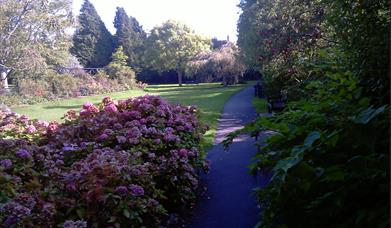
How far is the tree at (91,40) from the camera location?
48188mm

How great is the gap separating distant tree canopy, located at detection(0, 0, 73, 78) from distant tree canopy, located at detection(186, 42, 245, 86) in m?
14.3

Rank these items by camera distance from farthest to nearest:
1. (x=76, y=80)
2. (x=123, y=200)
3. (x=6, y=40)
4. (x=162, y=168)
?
(x=76, y=80)
(x=6, y=40)
(x=162, y=168)
(x=123, y=200)

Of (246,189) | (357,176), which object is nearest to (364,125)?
(357,176)

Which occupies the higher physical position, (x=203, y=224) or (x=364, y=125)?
(x=364, y=125)

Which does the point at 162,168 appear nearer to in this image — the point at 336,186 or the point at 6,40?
the point at 336,186

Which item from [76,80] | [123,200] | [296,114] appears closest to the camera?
[296,114]

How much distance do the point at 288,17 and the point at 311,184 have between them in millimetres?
7927

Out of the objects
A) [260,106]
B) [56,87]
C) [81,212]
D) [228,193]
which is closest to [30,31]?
[56,87]

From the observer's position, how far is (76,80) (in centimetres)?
2705

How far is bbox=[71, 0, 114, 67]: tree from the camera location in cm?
4819

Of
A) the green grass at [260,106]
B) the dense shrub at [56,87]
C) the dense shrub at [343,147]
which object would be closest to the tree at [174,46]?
the dense shrub at [56,87]

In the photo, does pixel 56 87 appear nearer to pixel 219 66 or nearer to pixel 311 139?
pixel 219 66

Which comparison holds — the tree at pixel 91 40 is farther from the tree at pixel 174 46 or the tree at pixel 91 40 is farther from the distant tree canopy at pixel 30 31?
the distant tree canopy at pixel 30 31

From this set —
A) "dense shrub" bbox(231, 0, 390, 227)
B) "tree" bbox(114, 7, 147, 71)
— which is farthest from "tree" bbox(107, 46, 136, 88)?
"dense shrub" bbox(231, 0, 390, 227)
